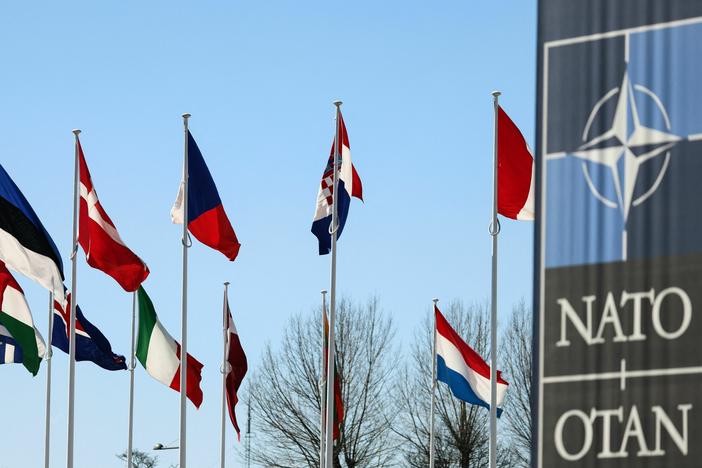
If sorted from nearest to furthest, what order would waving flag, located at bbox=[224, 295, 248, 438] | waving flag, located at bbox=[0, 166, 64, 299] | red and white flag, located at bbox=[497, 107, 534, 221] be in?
waving flag, located at bbox=[0, 166, 64, 299], red and white flag, located at bbox=[497, 107, 534, 221], waving flag, located at bbox=[224, 295, 248, 438]

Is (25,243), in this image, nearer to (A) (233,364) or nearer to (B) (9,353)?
(B) (9,353)

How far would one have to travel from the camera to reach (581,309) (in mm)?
13594

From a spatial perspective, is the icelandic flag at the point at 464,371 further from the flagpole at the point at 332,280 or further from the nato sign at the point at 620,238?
the nato sign at the point at 620,238

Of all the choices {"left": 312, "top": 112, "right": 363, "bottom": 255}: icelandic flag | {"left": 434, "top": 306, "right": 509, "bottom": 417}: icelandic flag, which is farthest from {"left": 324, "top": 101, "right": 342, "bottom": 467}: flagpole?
{"left": 434, "top": 306, "right": 509, "bottom": 417}: icelandic flag

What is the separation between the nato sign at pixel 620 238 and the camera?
42.7 feet

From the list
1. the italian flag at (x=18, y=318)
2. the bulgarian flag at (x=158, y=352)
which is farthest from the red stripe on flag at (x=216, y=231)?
the bulgarian flag at (x=158, y=352)

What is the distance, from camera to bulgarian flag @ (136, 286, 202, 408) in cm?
2975

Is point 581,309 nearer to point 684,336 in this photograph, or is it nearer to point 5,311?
point 684,336

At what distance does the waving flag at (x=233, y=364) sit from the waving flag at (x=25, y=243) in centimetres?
921

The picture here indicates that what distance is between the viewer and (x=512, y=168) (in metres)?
25.0

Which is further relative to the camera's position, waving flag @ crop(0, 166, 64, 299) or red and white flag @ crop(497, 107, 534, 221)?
red and white flag @ crop(497, 107, 534, 221)

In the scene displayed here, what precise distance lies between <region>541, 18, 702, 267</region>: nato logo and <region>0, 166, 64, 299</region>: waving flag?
11.7 m

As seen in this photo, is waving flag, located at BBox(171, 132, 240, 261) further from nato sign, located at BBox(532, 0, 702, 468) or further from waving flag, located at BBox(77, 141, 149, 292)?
nato sign, located at BBox(532, 0, 702, 468)

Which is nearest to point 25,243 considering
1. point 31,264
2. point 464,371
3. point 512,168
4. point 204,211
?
point 31,264
